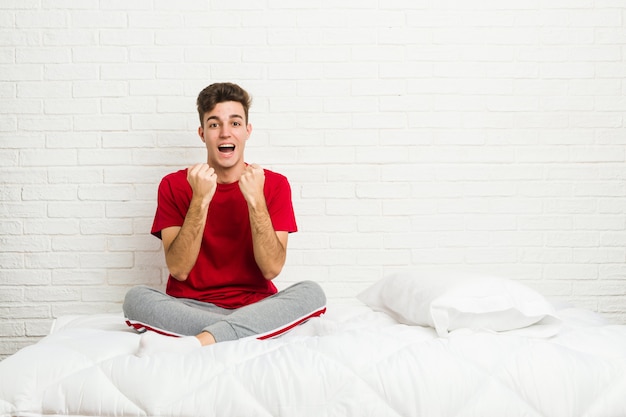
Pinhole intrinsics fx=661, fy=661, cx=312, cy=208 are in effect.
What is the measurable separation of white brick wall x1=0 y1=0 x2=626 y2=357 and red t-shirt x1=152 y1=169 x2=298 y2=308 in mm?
442

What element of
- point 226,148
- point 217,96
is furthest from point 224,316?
point 217,96

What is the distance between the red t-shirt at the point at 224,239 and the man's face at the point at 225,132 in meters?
0.12

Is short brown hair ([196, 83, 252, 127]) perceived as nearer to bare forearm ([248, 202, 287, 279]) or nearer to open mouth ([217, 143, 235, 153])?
open mouth ([217, 143, 235, 153])

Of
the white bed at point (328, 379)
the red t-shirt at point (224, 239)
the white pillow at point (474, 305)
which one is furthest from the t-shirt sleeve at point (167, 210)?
the white pillow at point (474, 305)

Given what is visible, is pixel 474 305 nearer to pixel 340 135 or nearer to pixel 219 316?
pixel 219 316

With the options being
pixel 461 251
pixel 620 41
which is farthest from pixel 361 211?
pixel 620 41

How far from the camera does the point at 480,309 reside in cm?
196

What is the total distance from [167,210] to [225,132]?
380 mm

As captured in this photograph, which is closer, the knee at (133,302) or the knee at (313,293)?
the knee at (133,302)

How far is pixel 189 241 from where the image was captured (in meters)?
2.40

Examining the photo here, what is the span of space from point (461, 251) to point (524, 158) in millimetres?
523

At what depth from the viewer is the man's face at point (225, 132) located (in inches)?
102

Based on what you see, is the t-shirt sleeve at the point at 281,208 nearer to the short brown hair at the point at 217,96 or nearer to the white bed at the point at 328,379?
the short brown hair at the point at 217,96

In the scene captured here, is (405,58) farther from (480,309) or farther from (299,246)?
(480,309)
